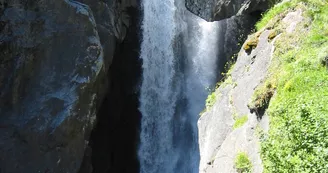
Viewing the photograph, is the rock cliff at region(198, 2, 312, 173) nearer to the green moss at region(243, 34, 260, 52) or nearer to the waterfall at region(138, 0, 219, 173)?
the green moss at region(243, 34, 260, 52)

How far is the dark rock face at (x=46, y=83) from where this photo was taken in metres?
12.6

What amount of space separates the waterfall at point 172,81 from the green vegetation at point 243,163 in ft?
32.9

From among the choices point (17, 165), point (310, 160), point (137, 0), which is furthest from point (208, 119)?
point (137, 0)

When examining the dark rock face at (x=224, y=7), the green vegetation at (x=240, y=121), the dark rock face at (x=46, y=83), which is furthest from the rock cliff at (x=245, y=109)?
the dark rock face at (x=46, y=83)

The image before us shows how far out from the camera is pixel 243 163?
6.98 meters

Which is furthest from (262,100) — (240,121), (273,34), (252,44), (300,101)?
(252,44)

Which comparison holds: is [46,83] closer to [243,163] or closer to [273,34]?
[273,34]

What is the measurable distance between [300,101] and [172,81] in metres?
13.3

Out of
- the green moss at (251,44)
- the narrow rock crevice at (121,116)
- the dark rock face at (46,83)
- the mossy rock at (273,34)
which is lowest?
the narrow rock crevice at (121,116)

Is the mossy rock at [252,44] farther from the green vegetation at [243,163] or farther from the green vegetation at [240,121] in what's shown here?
the green vegetation at [243,163]

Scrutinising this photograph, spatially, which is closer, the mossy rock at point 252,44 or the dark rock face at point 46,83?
the mossy rock at point 252,44

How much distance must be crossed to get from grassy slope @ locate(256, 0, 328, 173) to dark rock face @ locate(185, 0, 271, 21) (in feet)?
15.6

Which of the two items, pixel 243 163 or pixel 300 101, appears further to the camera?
pixel 243 163

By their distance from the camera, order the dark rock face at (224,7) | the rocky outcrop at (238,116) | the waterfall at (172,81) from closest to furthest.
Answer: the rocky outcrop at (238,116), the dark rock face at (224,7), the waterfall at (172,81)
